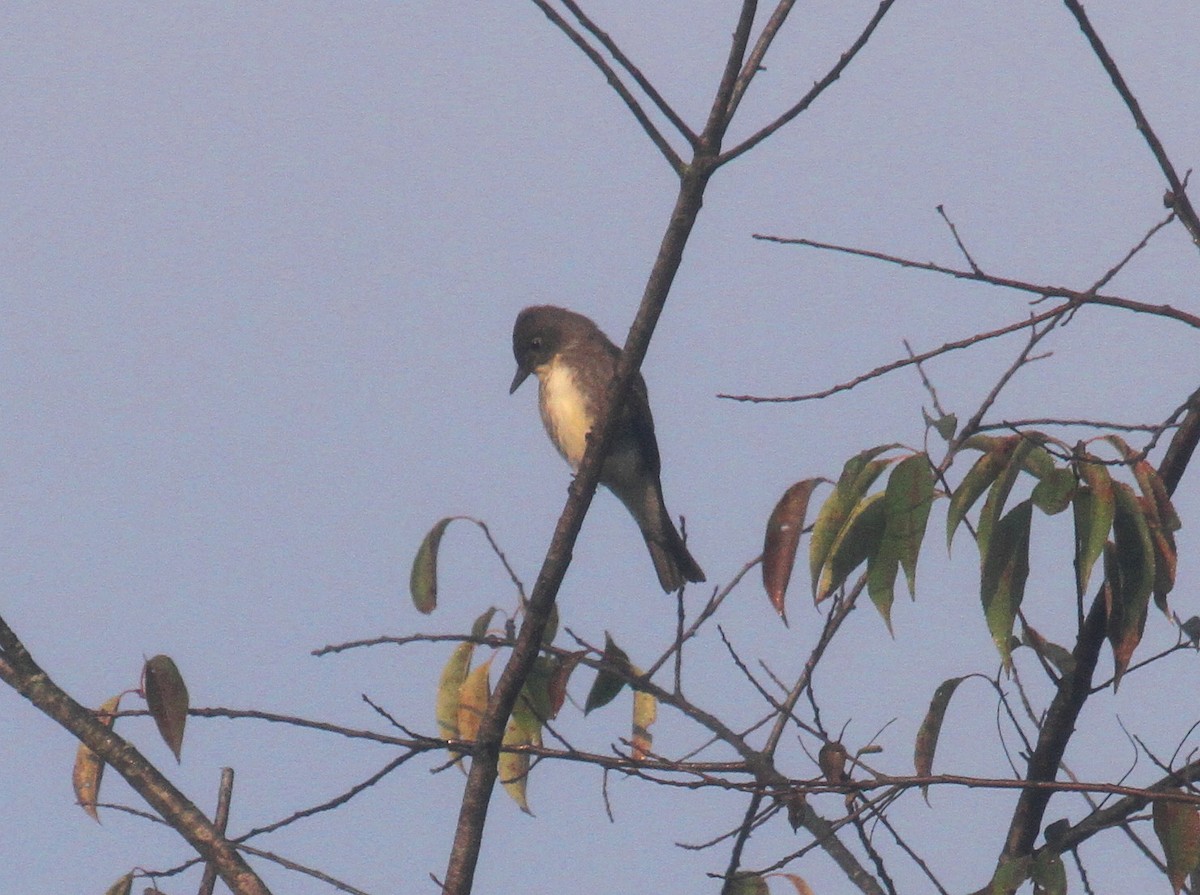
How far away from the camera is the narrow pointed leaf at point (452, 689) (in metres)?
3.64

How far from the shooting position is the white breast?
24.3 ft

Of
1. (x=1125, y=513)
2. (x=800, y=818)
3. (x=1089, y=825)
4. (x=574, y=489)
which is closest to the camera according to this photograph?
(x=1125, y=513)

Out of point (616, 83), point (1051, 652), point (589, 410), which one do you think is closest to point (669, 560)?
point (589, 410)

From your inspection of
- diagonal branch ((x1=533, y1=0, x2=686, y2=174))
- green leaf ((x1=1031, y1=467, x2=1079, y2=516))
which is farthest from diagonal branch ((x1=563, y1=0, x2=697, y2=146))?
green leaf ((x1=1031, y1=467, x2=1079, y2=516))

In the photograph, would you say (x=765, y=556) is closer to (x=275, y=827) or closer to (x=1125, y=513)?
(x=1125, y=513)

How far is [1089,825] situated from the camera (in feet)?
9.70

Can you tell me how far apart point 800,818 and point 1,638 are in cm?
166

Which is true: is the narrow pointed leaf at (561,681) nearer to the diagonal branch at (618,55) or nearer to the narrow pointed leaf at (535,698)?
the narrow pointed leaf at (535,698)

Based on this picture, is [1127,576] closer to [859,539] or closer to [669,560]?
[859,539]

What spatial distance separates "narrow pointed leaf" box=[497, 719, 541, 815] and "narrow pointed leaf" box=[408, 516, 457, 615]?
0.42 meters

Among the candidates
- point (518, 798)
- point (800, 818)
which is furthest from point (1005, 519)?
point (518, 798)

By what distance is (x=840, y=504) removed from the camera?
9.46 feet

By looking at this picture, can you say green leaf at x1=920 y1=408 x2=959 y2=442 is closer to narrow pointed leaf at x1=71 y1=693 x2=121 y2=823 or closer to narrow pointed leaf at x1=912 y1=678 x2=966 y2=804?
narrow pointed leaf at x1=912 y1=678 x2=966 y2=804

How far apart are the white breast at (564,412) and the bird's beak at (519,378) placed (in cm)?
29
